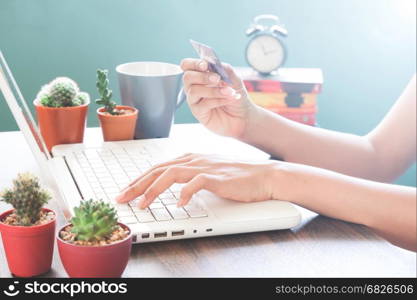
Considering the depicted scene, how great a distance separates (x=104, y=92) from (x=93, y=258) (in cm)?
57

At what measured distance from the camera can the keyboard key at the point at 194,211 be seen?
2.78ft

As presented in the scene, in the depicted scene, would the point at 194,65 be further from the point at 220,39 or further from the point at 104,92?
the point at 220,39

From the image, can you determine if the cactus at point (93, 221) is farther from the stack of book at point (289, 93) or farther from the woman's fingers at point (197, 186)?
the stack of book at point (289, 93)

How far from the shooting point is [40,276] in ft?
2.34

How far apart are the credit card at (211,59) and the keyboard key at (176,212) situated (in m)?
0.32

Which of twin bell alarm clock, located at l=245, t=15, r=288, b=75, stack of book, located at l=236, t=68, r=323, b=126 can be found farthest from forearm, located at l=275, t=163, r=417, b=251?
twin bell alarm clock, located at l=245, t=15, r=288, b=75

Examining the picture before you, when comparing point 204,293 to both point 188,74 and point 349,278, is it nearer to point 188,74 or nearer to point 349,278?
point 349,278

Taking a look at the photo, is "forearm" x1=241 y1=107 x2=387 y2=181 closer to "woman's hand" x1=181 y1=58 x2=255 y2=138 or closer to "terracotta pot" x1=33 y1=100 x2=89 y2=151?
"woman's hand" x1=181 y1=58 x2=255 y2=138

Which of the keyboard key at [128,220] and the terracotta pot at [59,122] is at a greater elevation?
the terracotta pot at [59,122]

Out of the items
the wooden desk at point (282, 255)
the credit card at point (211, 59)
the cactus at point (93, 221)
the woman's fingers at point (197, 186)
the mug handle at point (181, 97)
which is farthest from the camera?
the mug handle at point (181, 97)

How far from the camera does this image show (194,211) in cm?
86

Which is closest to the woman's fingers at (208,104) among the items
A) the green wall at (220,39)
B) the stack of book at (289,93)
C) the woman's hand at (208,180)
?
the woman's hand at (208,180)

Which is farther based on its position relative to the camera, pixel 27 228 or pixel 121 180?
pixel 121 180

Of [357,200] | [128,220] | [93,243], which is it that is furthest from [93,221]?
[357,200]
